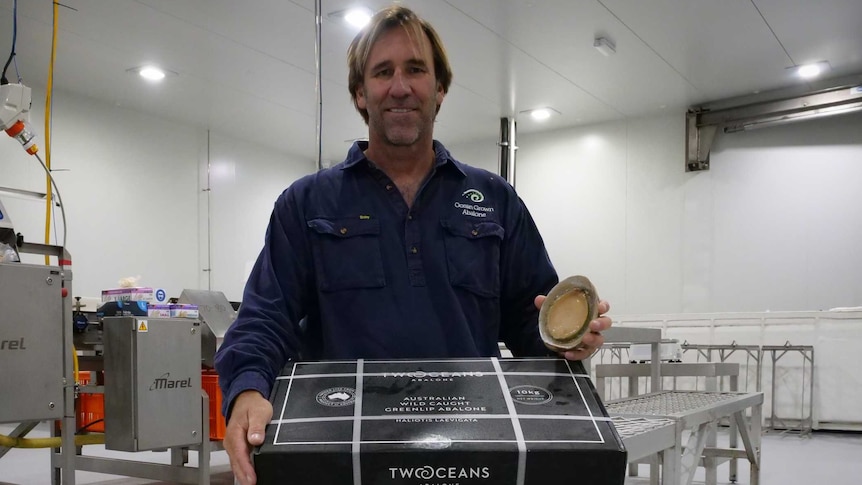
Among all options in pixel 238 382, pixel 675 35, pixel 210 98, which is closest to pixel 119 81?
pixel 210 98

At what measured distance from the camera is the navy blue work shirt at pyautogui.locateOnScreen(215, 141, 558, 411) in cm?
117

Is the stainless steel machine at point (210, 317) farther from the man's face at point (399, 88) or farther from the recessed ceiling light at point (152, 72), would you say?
the recessed ceiling light at point (152, 72)

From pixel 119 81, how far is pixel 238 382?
5.98 m

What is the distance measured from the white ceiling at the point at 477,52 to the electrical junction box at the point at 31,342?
3.01 metres

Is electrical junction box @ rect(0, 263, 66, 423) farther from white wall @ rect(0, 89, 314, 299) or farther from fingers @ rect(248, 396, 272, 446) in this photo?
white wall @ rect(0, 89, 314, 299)

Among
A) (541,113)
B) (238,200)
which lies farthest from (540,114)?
(238,200)

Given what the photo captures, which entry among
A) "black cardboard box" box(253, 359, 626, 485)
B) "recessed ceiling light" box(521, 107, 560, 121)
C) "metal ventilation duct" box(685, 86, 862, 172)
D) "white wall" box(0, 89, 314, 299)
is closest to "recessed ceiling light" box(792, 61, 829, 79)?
"metal ventilation duct" box(685, 86, 862, 172)

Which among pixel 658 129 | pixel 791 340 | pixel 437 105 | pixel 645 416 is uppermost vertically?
pixel 658 129

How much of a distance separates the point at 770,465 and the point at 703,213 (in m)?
3.22

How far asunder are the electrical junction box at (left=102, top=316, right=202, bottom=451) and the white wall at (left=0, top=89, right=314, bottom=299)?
10.9ft

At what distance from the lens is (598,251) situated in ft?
24.8

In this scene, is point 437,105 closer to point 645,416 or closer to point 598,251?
point 645,416

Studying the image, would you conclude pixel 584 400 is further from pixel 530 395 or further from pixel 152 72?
pixel 152 72

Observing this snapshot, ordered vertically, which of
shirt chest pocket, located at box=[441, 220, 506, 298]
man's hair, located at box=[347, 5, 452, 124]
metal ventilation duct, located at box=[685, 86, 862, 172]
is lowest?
shirt chest pocket, located at box=[441, 220, 506, 298]
